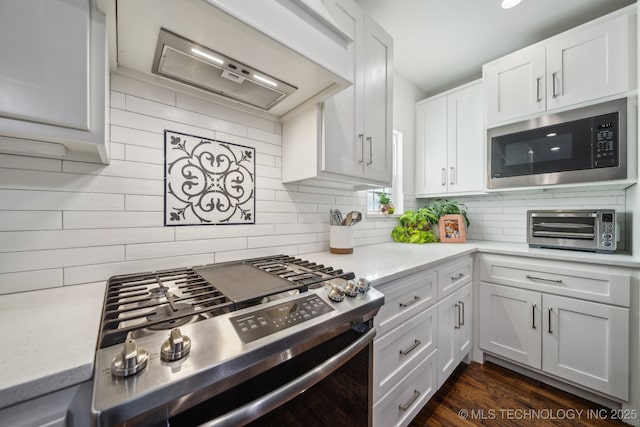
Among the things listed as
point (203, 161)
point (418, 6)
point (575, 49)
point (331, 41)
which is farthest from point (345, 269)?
point (575, 49)

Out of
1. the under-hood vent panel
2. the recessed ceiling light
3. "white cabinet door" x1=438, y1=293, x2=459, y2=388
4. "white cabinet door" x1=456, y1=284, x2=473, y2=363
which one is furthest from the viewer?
"white cabinet door" x1=456, y1=284, x2=473, y2=363

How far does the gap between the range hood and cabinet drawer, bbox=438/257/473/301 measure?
126 cm

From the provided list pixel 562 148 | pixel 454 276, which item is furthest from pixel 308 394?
pixel 562 148

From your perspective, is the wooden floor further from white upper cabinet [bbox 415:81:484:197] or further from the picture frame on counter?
white upper cabinet [bbox 415:81:484:197]

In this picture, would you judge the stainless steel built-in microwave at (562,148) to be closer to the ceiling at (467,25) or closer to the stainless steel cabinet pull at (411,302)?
Answer: the ceiling at (467,25)

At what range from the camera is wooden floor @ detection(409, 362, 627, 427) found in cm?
141

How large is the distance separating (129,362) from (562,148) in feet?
8.36

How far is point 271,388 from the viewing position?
0.60 meters

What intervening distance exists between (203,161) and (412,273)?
1174 millimetres

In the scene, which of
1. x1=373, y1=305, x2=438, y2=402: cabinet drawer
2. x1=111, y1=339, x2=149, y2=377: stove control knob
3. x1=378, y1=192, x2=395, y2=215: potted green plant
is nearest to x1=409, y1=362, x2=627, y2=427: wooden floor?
x1=373, y1=305, x2=438, y2=402: cabinet drawer

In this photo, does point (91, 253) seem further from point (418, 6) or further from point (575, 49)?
point (575, 49)

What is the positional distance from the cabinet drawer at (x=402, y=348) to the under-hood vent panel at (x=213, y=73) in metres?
1.22

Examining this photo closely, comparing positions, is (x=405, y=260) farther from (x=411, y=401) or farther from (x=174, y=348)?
(x=174, y=348)

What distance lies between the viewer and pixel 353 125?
4.67ft
